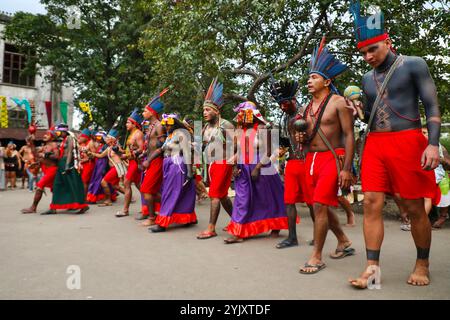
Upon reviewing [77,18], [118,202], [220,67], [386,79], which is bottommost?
[118,202]

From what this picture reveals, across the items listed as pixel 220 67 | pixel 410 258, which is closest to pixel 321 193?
pixel 410 258

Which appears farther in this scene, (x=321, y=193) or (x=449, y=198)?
(x=449, y=198)

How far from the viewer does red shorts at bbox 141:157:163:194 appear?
22.4 feet

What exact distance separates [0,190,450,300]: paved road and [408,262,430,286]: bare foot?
8cm

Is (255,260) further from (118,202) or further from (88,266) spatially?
(118,202)

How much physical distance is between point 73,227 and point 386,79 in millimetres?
5308

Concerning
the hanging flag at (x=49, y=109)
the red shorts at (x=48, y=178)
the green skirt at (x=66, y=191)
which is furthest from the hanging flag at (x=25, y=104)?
the green skirt at (x=66, y=191)

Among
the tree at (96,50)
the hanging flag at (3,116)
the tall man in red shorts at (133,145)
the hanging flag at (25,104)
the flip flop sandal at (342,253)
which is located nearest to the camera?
the flip flop sandal at (342,253)

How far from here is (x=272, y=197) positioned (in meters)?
5.65

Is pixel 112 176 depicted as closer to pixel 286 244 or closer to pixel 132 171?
pixel 132 171

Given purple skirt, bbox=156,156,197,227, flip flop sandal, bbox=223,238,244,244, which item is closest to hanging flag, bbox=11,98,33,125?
purple skirt, bbox=156,156,197,227

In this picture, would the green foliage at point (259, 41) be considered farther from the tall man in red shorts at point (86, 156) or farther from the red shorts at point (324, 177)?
the red shorts at point (324, 177)

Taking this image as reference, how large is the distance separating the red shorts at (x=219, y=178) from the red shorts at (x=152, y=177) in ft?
4.72

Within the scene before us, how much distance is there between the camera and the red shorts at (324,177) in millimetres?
3869
